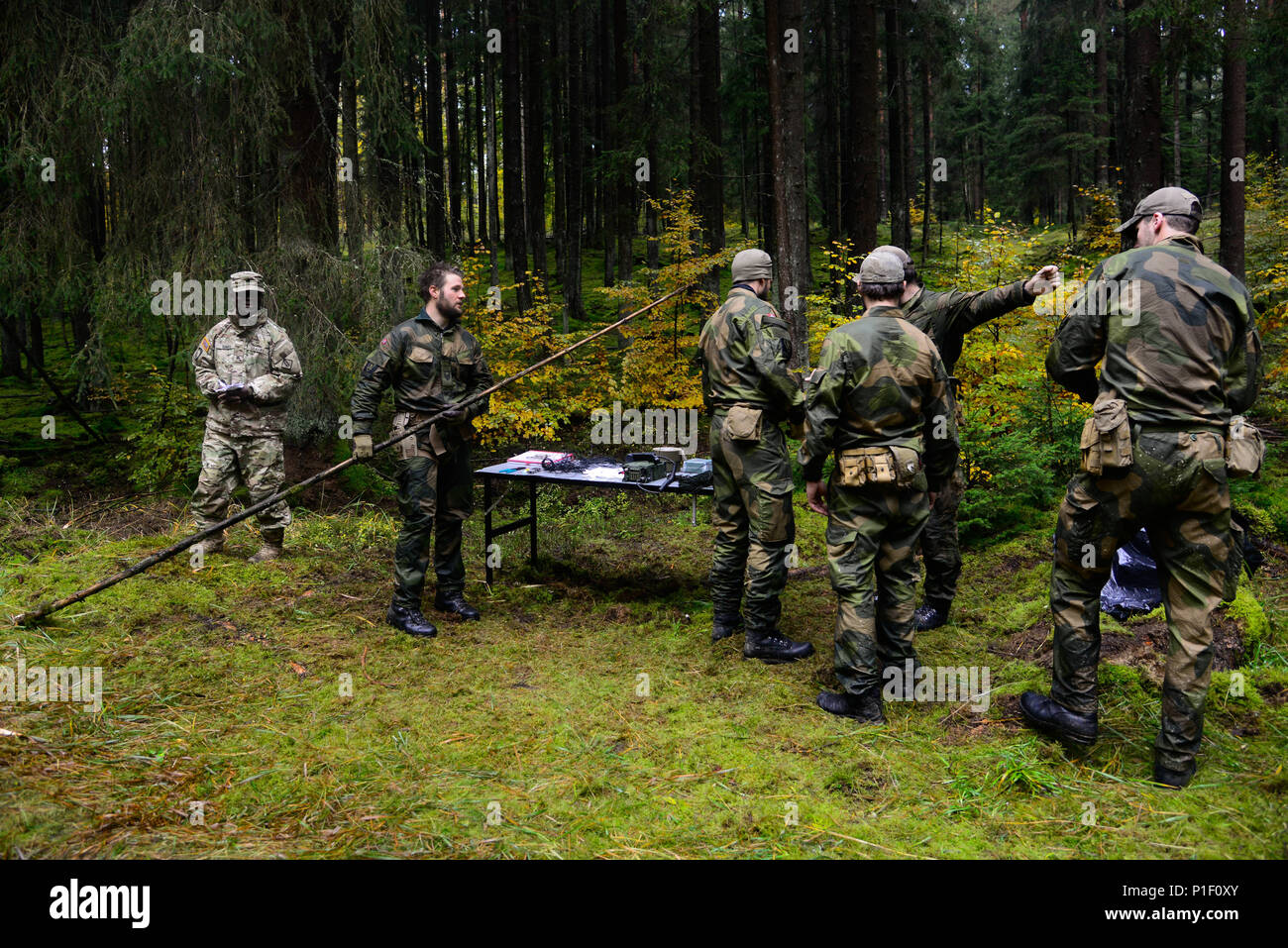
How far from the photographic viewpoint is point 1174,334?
3627mm

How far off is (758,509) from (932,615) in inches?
63.0

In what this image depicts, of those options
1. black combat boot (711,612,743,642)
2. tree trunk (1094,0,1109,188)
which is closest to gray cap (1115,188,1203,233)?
black combat boot (711,612,743,642)

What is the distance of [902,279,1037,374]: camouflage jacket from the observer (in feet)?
16.8

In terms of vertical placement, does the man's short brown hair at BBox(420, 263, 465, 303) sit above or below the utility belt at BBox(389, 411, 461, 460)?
above

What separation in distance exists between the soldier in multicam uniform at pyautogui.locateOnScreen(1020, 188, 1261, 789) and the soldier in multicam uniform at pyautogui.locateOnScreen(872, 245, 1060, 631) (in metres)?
1.11

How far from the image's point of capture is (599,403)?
11586 millimetres

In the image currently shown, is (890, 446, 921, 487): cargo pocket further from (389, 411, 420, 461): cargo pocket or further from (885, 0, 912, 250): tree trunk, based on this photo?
(885, 0, 912, 250): tree trunk

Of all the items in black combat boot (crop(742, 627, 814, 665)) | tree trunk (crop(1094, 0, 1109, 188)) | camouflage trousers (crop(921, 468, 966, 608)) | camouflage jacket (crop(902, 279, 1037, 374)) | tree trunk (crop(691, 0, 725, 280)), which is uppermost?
tree trunk (crop(1094, 0, 1109, 188))

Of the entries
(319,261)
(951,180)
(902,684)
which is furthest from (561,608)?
(951,180)

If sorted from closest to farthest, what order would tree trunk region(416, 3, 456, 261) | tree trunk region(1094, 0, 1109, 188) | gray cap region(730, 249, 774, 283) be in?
gray cap region(730, 249, 774, 283) < tree trunk region(416, 3, 456, 261) < tree trunk region(1094, 0, 1109, 188)
